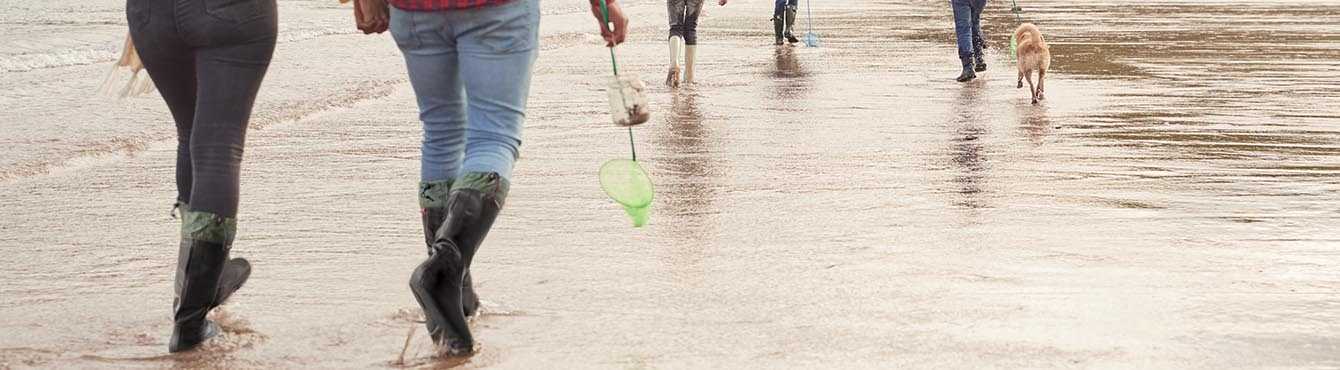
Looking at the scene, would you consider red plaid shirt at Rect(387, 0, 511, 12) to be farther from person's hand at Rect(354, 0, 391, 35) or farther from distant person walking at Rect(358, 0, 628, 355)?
person's hand at Rect(354, 0, 391, 35)

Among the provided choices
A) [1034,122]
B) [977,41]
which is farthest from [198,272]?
[977,41]

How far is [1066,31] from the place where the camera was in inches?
854

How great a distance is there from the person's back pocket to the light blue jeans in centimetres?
35

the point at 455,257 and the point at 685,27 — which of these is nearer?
the point at 455,257

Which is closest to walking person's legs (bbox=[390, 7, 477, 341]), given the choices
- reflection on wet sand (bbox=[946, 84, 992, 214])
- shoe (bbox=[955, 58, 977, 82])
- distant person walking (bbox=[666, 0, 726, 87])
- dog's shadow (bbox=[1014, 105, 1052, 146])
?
reflection on wet sand (bbox=[946, 84, 992, 214])

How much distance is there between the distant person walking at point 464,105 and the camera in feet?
14.2

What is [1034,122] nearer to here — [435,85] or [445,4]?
[435,85]

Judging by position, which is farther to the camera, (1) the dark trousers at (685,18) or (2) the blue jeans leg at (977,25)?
(2) the blue jeans leg at (977,25)

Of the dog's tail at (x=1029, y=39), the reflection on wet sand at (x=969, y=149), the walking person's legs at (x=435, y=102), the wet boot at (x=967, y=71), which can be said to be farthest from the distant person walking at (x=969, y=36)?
the walking person's legs at (x=435, y=102)

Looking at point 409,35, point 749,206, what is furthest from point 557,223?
point 409,35

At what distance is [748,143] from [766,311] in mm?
4770

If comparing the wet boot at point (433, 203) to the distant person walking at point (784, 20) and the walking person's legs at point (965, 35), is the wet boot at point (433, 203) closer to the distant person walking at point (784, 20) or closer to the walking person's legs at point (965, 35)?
the walking person's legs at point (965, 35)

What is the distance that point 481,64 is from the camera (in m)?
4.52

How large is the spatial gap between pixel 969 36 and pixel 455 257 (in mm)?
10536
